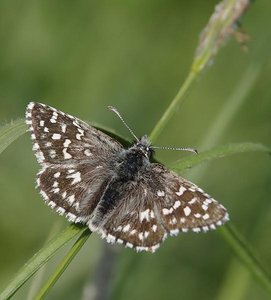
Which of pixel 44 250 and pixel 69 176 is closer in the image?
pixel 44 250

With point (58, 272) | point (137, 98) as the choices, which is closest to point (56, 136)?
point (58, 272)

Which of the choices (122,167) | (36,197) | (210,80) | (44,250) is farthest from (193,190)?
(210,80)

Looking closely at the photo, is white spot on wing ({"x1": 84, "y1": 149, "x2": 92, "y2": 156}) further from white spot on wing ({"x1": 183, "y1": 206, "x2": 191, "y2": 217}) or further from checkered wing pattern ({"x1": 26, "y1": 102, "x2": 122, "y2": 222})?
white spot on wing ({"x1": 183, "y1": 206, "x2": 191, "y2": 217})

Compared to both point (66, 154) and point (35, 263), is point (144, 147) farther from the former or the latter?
point (35, 263)

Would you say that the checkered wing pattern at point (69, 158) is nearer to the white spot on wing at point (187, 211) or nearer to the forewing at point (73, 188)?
the forewing at point (73, 188)

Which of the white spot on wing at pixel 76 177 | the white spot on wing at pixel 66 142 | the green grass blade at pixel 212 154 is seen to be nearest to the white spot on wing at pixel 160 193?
the green grass blade at pixel 212 154

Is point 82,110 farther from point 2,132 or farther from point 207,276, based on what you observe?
point 2,132
